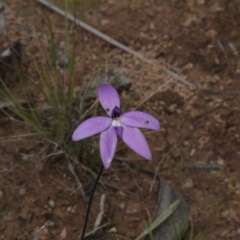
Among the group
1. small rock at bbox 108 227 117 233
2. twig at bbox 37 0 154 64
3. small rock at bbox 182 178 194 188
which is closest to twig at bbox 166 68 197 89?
twig at bbox 37 0 154 64

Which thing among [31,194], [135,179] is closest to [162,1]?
[135,179]

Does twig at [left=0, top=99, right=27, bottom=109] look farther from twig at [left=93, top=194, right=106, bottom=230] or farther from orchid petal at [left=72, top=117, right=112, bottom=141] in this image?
orchid petal at [left=72, top=117, right=112, bottom=141]

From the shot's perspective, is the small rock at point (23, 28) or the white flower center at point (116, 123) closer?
the white flower center at point (116, 123)

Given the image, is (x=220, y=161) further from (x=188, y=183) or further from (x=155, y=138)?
(x=155, y=138)

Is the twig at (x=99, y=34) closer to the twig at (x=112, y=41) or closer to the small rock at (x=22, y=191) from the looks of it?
the twig at (x=112, y=41)

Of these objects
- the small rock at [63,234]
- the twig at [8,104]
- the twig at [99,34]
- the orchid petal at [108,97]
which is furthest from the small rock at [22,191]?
the twig at [99,34]

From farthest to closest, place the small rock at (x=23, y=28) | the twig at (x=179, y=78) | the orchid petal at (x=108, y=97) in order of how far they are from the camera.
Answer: the small rock at (x=23, y=28)
the twig at (x=179, y=78)
the orchid petal at (x=108, y=97)

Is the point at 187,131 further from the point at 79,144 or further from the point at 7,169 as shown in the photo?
the point at 7,169

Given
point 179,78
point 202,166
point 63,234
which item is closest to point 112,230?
point 63,234
